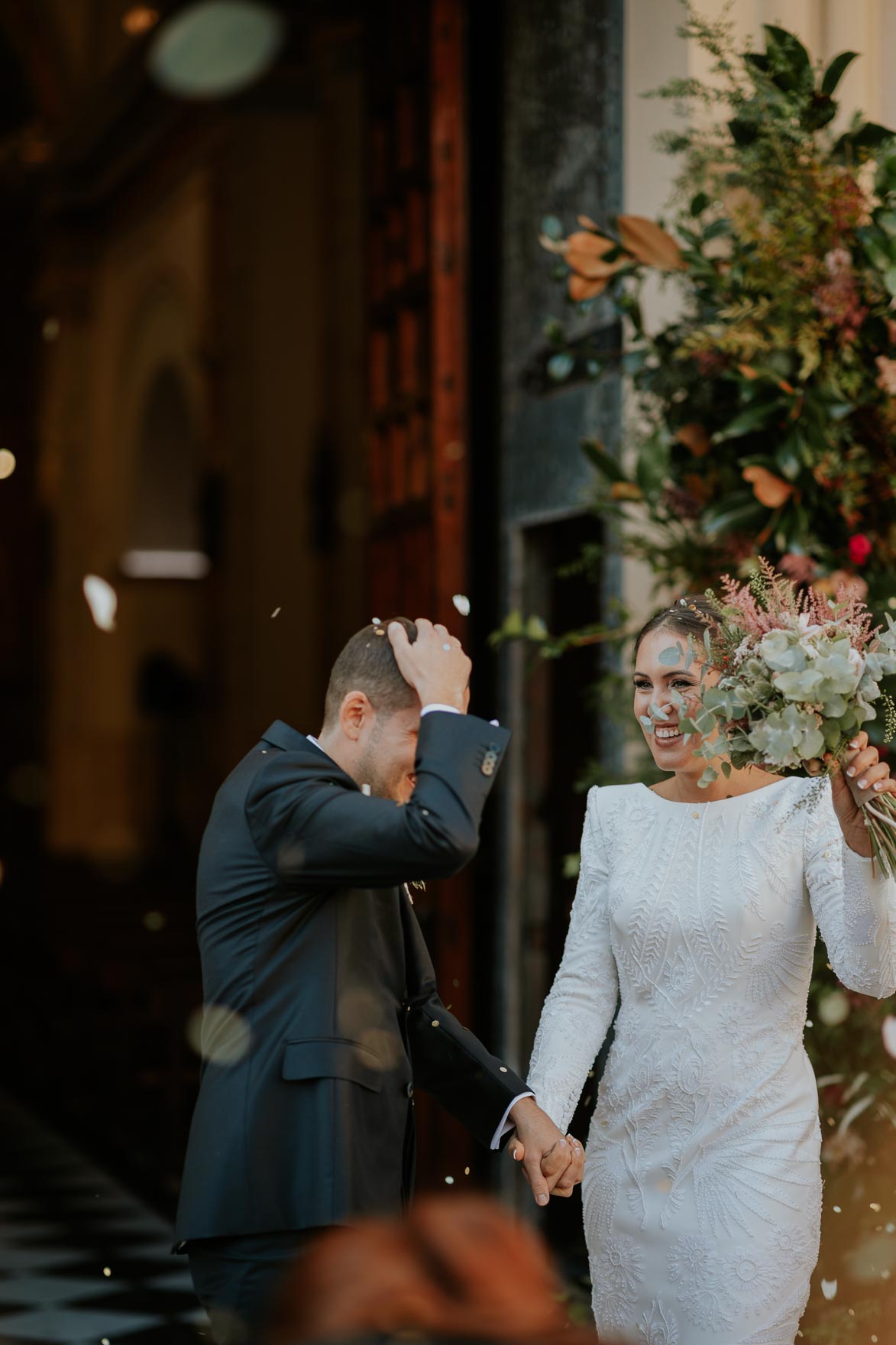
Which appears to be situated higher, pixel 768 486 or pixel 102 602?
pixel 102 602

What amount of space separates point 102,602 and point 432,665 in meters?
13.5

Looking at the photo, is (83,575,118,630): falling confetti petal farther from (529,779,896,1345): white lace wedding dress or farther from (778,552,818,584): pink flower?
(529,779,896,1345): white lace wedding dress

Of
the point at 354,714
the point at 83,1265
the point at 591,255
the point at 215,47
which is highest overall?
the point at 215,47

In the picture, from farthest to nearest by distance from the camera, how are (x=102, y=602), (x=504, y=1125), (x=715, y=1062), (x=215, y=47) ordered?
(x=102, y=602)
(x=215, y=47)
(x=504, y=1125)
(x=715, y=1062)

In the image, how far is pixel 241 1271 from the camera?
244 cm

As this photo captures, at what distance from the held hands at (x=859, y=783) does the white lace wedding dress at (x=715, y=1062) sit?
7 cm

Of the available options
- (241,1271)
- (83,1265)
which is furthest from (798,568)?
(83,1265)

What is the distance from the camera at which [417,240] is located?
6312 millimetres

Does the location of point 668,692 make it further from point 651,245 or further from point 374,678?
point 651,245

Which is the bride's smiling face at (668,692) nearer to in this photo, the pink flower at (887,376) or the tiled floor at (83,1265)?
the pink flower at (887,376)

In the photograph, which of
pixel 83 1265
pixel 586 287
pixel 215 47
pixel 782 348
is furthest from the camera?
pixel 215 47

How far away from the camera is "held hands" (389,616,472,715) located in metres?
2.56

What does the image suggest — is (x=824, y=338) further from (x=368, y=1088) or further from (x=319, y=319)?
(x=319, y=319)

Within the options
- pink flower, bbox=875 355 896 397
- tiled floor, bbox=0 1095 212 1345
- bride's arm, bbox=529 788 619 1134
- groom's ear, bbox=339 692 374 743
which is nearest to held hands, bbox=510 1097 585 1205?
bride's arm, bbox=529 788 619 1134
